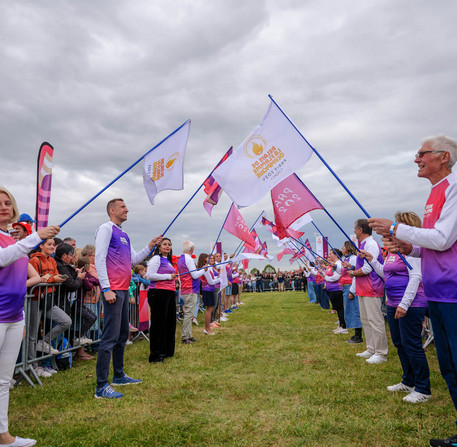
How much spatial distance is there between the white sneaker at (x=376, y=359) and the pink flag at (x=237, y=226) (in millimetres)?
4812

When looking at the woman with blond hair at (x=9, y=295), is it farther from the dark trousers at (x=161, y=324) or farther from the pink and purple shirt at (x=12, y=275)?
the dark trousers at (x=161, y=324)

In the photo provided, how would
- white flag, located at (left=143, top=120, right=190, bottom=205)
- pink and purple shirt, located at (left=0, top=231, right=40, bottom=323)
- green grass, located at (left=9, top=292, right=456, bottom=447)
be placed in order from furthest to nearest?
white flag, located at (left=143, top=120, right=190, bottom=205), green grass, located at (left=9, top=292, right=456, bottom=447), pink and purple shirt, located at (left=0, top=231, right=40, bottom=323)

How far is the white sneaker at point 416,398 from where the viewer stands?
14.9 feet

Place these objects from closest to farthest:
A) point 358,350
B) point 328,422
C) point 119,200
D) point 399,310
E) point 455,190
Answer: point 455,190 → point 328,422 → point 399,310 → point 119,200 → point 358,350

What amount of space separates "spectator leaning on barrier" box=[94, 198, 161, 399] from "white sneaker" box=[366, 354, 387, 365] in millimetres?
4099

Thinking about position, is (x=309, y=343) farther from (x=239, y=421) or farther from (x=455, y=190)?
(x=455, y=190)

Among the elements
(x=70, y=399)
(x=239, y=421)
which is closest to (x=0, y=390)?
(x=70, y=399)

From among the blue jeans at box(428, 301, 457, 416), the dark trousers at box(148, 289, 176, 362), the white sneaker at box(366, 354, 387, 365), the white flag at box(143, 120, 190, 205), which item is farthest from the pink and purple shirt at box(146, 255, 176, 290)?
the blue jeans at box(428, 301, 457, 416)

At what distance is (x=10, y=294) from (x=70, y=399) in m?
2.27

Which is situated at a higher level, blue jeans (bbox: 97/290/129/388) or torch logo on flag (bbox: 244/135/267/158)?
torch logo on flag (bbox: 244/135/267/158)

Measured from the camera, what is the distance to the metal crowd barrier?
579 cm

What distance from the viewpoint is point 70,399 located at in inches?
193

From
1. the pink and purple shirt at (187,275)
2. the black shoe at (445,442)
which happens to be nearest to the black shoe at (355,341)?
the pink and purple shirt at (187,275)

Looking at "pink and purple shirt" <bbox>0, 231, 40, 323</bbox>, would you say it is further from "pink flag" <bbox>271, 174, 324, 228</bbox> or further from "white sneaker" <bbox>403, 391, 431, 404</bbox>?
"pink flag" <bbox>271, 174, 324, 228</bbox>
